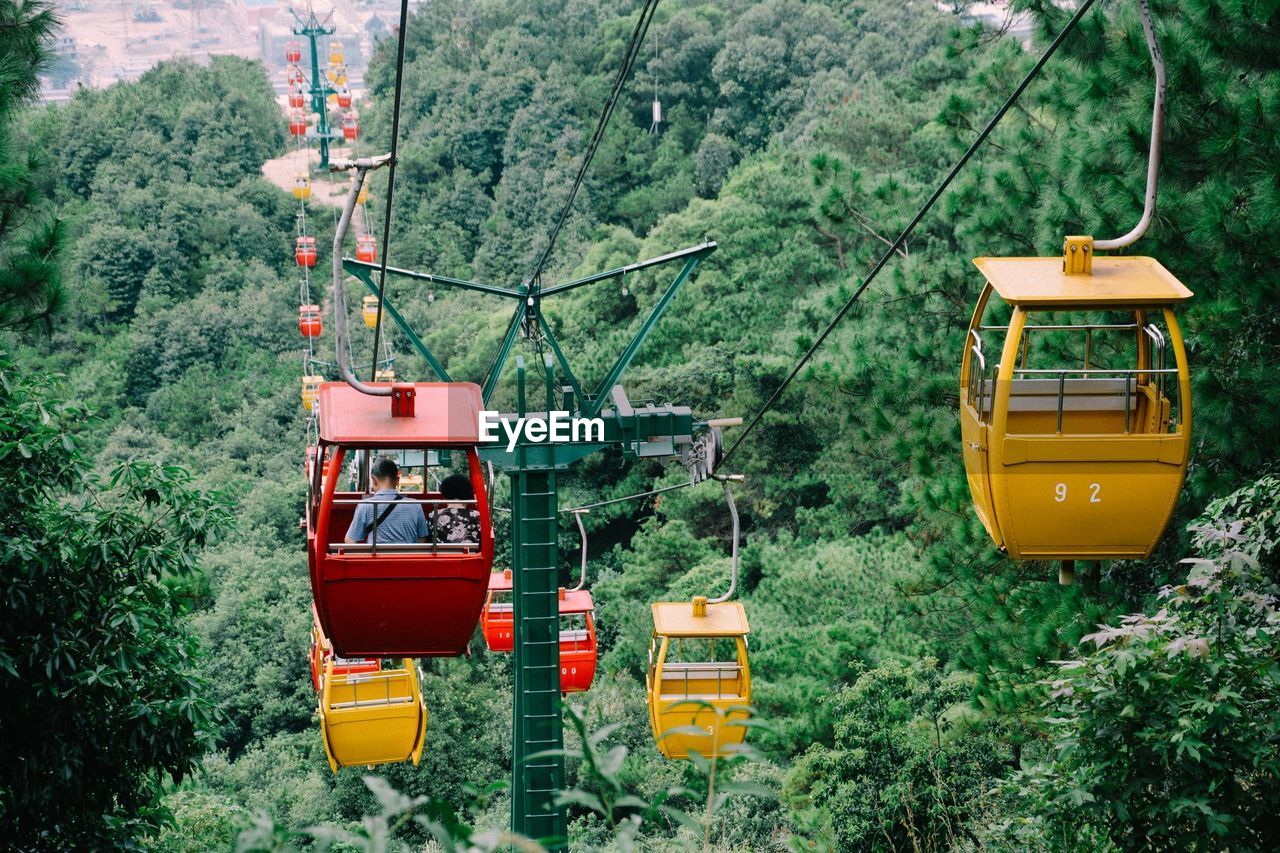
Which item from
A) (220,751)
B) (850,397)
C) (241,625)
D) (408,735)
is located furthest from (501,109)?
(408,735)

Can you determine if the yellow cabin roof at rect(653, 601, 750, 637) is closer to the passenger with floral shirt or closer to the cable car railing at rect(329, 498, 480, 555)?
the passenger with floral shirt

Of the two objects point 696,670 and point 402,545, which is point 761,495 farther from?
point 402,545

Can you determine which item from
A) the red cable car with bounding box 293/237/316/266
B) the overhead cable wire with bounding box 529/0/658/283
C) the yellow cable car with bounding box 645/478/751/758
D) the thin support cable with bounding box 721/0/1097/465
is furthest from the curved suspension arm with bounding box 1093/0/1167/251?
the red cable car with bounding box 293/237/316/266

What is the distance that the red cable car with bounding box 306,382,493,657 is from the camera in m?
4.65

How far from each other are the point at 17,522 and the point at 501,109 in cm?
3127

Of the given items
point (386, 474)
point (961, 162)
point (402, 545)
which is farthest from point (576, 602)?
point (961, 162)

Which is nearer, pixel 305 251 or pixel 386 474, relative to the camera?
pixel 386 474

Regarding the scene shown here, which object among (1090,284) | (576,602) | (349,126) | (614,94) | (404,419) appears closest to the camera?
(1090,284)

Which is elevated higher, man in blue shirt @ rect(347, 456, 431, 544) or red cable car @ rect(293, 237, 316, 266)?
red cable car @ rect(293, 237, 316, 266)

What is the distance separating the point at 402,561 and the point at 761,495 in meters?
15.8

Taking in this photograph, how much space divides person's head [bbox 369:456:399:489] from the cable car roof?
33 centimetres

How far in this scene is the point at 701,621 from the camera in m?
7.98

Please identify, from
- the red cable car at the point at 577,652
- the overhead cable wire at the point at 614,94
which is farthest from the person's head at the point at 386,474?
the red cable car at the point at 577,652

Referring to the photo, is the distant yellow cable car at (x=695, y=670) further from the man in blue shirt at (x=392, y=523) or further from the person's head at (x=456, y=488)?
the man in blue shirt at (x=392, y=523)
